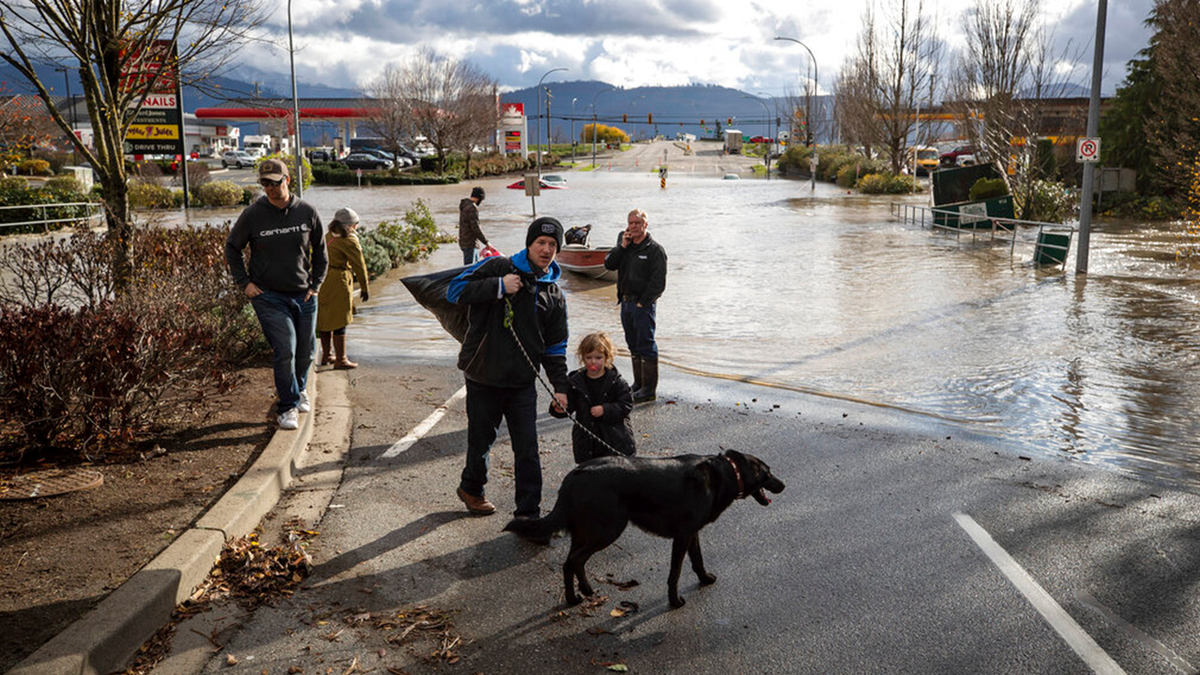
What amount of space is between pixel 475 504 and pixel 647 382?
3446 millimetres

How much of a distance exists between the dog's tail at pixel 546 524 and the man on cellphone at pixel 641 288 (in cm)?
418

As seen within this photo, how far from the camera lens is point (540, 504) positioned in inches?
239

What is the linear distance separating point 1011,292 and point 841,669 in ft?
49.5

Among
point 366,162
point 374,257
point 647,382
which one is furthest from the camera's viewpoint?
point 366,162

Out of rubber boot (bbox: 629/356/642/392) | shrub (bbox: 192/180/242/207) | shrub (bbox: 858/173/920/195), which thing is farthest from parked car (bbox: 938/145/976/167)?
rubber boot (bbox: 629/356/642/392)

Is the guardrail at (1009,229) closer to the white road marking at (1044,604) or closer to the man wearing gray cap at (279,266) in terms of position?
the white road marking at (1044,604)

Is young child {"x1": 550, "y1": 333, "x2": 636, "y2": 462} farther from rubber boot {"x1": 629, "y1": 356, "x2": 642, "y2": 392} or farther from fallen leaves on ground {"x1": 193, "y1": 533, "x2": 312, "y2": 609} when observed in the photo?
rubber boot {"x1": 629, "y1": 356, "x2": 642, "y2": 392}

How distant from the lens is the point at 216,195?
41.4 m

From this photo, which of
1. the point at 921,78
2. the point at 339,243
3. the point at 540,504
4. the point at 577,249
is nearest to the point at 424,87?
the point at 921,78

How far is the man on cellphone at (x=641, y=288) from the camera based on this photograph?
9047 mm

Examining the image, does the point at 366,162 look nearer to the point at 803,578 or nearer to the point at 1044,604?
the point at 803,578

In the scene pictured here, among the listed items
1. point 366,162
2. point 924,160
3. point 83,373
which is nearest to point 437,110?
point 366,162

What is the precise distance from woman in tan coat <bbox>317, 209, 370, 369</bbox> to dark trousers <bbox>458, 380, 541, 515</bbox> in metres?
4.56

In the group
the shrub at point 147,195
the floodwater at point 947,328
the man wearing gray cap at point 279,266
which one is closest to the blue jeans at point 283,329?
the man wearing gray cap at point 279,266
